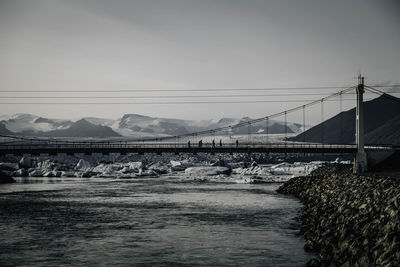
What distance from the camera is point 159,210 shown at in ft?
103

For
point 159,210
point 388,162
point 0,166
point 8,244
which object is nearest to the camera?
point 8,244

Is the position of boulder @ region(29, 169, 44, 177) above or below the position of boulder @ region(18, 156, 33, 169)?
below

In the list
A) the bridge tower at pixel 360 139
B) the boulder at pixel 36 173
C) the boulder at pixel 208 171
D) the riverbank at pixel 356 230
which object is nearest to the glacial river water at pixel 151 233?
the riverbank at pixel 356 230

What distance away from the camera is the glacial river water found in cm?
1686

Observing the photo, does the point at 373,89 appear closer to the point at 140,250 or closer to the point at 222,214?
the point at 222,214

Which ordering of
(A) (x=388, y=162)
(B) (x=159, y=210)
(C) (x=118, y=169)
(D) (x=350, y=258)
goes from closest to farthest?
(D) (x=350, y=258)
(B) (x=159, y=210)
(A) (x=388, y=162)
(C) (x=118, y=169)

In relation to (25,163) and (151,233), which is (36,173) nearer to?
(25,163)

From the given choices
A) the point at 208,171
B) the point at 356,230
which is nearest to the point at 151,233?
the point at 356,230

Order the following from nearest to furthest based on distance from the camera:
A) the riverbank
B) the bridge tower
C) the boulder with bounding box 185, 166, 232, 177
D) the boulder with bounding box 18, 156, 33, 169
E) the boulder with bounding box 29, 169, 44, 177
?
the riverbank, the bridge tower, the boulder with bounding box 29, 169, 44, 177, the boulder with bounding box 185, 166, 232, 177, the boulder with bounding box 18, 156, 33, 169

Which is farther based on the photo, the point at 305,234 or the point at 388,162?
the point at 388,162

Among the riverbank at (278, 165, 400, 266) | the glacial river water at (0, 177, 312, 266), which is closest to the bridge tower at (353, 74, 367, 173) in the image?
the glacial river water at (0, 177, 312, 266)

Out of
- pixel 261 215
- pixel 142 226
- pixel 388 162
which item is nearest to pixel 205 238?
pixel 142 226

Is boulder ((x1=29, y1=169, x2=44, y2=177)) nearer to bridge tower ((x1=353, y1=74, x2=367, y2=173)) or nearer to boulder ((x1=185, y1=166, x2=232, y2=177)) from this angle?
boulder ((x1=185, y1=166, x2=232, y2=177))

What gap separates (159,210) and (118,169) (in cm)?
6663
